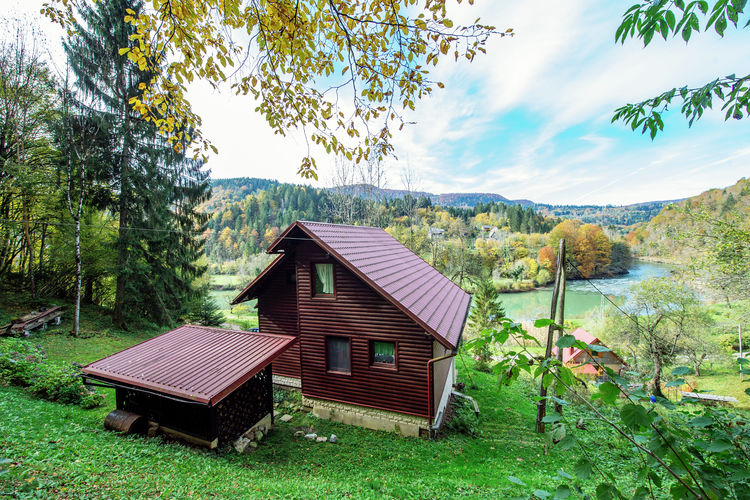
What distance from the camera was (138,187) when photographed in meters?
13.5

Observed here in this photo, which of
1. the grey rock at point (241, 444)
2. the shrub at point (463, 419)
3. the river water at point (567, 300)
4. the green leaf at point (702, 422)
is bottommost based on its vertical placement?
the river water at point (567, 300)

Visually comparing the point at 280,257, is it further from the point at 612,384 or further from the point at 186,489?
the point at 612,384

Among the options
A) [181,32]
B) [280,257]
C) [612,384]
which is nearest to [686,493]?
[612,384]

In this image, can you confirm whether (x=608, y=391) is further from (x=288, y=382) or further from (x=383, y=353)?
(x=288, y=382)

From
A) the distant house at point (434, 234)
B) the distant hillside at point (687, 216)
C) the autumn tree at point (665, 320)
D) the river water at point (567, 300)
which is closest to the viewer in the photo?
the distant hillside at point (687, 216)

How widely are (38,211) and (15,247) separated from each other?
2.94 m

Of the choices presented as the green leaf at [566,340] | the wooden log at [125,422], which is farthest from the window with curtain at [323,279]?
the green leaf at [566,340]

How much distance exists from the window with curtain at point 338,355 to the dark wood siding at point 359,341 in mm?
142

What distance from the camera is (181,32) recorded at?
264 centimetres

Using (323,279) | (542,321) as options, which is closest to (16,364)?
(323,279)

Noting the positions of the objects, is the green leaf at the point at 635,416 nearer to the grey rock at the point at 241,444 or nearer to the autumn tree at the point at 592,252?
the grey rock at the point at 241,444

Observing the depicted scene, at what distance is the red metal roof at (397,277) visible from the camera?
281 inches

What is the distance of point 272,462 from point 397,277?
512 cm

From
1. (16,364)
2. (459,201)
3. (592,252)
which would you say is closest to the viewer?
(16,364)
